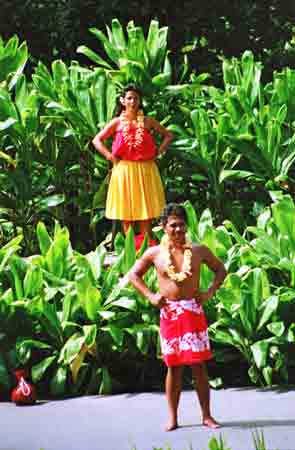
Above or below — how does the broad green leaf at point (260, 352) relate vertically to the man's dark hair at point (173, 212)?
below

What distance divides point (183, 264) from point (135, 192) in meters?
2.34

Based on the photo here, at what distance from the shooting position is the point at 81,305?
8641 millimetres

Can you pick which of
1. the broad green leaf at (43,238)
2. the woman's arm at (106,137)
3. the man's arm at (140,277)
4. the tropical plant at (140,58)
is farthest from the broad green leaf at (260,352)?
the tropical plant at (140,58)

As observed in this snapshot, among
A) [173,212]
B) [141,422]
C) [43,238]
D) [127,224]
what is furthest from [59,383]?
[127,224]

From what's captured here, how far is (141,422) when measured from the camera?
7828 millimetres

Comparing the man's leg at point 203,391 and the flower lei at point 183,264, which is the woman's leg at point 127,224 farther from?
the man's leg at point 203,391

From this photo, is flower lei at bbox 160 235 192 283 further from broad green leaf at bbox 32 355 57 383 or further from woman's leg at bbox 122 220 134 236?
woman's leg at bbox 122 220 134 236

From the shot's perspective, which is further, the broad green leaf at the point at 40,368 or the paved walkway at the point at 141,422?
the broad green leaf at the point at 40,368

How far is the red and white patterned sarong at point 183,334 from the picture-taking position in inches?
295

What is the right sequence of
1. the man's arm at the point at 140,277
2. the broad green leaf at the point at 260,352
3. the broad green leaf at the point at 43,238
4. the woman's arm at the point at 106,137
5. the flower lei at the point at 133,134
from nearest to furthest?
1. the man's arm at the point at 140,277
2. the broad green leaf at the point at 260,352
3. the broad green leaf at the point at 43,238
4. the flower lei at the point at 133,134
5. the woman's arm at the point at 106,137

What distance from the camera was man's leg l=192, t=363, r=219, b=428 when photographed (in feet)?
24.7

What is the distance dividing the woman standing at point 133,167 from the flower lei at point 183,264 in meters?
2.26

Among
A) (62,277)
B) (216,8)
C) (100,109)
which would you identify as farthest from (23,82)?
(216,8)

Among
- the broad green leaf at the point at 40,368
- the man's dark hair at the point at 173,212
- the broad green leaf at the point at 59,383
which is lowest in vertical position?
the broad green leaf at the point at 59,383
